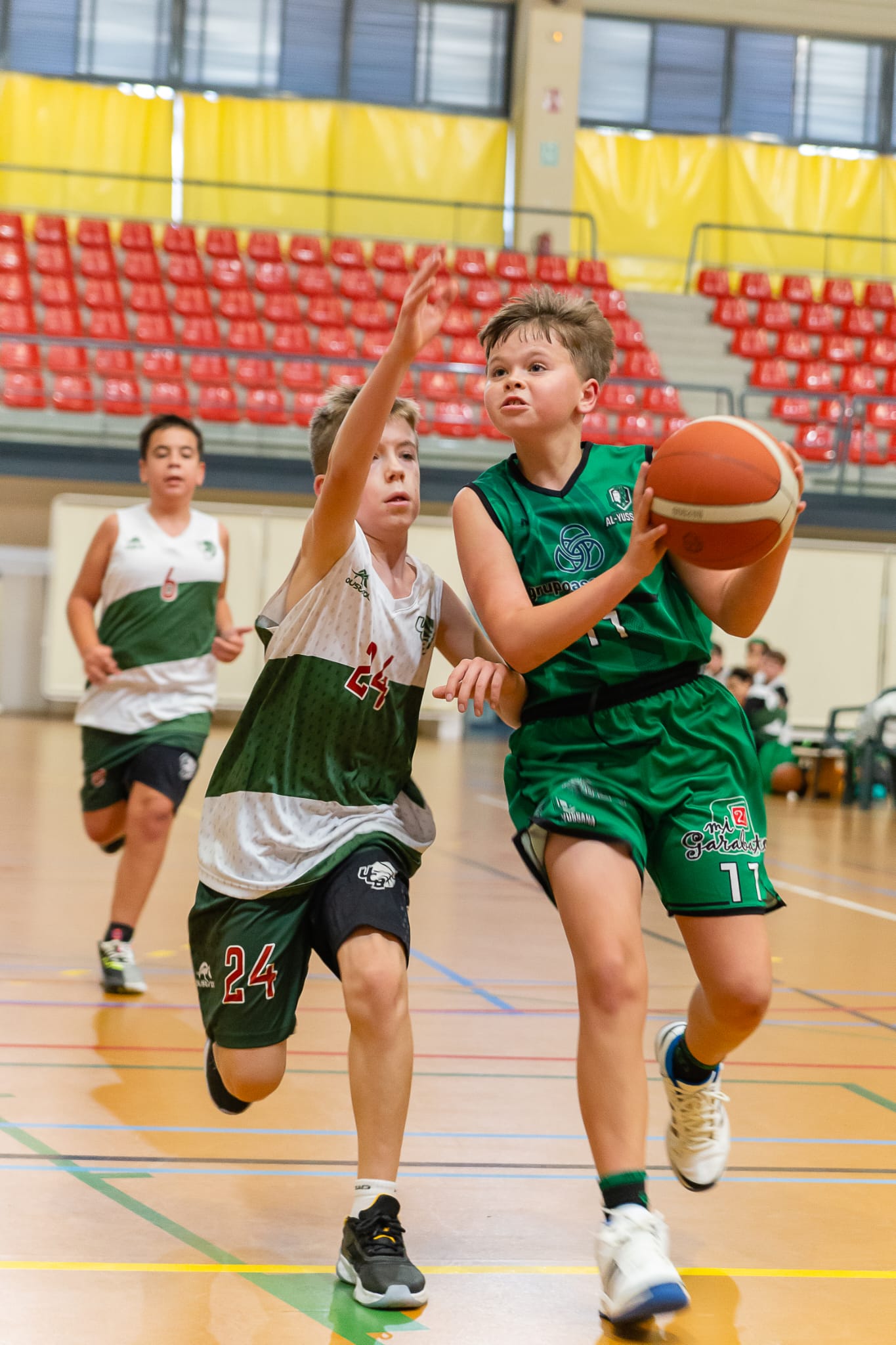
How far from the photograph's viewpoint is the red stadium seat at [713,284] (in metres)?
18.9

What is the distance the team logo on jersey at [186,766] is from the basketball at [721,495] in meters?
2.47

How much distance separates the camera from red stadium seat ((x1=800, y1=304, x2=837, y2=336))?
18.6 meters

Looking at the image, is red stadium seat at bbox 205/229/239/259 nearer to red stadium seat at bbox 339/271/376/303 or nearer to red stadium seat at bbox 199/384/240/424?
red stadium seat at bbox 339/271/376/303

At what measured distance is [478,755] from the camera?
14484mm

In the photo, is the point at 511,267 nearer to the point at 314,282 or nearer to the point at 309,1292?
the point at 314,282

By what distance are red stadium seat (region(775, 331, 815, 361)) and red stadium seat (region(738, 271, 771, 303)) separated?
81 cm

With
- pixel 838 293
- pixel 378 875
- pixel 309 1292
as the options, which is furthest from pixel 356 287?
pixel 309 1292

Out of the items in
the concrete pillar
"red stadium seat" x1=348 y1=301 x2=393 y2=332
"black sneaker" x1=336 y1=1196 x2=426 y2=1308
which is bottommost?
"black sneaker" x1=336 y1=1196 x2=426 y2=1308

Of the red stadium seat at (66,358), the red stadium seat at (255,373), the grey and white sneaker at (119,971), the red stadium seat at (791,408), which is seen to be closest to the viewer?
the grey and white sneaker at (119,971)

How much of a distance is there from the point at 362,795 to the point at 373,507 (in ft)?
1.67

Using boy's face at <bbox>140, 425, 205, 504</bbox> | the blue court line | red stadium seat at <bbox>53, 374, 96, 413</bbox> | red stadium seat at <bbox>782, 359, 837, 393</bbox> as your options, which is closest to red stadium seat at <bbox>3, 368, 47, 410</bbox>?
red stadium seat at <bbox>53, 374, 96, 413</bbox>

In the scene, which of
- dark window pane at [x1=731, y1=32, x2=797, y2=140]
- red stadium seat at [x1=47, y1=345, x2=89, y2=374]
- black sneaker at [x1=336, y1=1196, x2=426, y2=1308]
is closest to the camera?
black sneaker at [x1=336, y1=1196, x2=426, y2=1308]

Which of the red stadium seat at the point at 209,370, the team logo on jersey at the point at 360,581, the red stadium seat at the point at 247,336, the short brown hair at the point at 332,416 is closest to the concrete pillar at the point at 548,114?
the red stadium seat at the point at 247,336

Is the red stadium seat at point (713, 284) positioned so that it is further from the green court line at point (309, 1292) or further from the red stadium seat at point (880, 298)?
the green court line at point (309, 1292)
